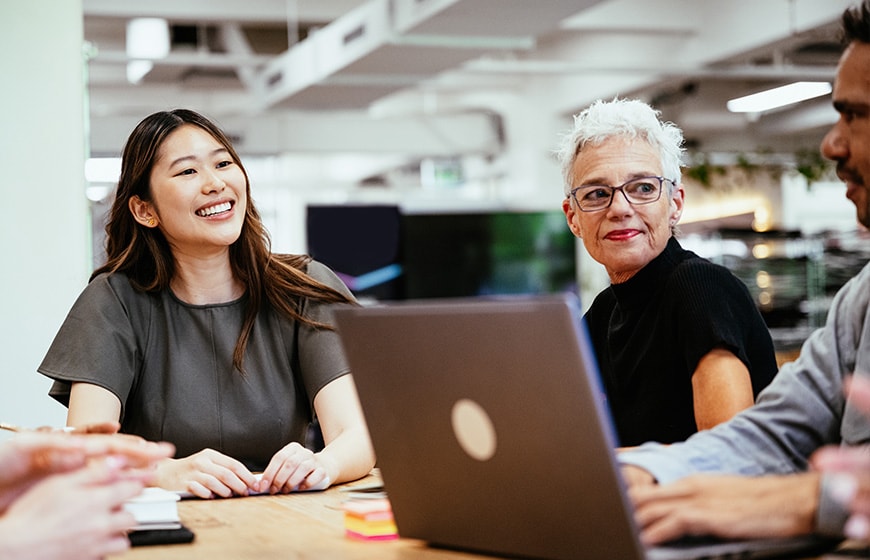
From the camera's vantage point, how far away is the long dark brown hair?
2654 mm

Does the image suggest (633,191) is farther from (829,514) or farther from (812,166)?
(812,166)

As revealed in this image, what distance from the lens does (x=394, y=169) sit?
53.3ft

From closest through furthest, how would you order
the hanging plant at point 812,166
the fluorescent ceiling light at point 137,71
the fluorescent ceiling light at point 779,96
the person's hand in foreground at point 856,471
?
the person's hand in foreground at point 856,471 < the fluorescent ceiling light at point 779,96 < the fluorescent ceiling light at point 137,71 < the hanging plant at point 812,166

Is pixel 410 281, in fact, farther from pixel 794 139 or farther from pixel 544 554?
pixel 544 554

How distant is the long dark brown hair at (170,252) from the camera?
104 inches

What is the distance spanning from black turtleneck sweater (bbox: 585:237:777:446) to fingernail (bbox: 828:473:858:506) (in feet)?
2.45

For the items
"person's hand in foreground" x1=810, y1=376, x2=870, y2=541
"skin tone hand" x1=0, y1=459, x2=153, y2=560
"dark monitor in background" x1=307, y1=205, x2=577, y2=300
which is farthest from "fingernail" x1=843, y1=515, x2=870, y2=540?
"dark monitor in background" x1=307, y1=205, x2=577, y2=300

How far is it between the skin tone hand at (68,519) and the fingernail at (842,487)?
774 mm

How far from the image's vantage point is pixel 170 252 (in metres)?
2.76

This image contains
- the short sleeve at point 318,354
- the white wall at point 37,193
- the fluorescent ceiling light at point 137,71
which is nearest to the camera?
the short sleeve at point 318,354

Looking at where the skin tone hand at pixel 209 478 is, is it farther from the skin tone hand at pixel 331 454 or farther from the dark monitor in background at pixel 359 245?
the dark monitor in background at pixel 359 245

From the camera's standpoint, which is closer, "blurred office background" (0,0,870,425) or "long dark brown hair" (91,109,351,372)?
"long dark brown hair" (91,109,351,372)

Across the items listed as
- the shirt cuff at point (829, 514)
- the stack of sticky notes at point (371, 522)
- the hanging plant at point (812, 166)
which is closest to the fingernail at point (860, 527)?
the shirt cuff at point (829, 514)

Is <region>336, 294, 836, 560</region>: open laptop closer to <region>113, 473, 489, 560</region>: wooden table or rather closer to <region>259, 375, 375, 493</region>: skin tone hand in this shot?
<region>113, 473, 489, 560</region>: wooden table
